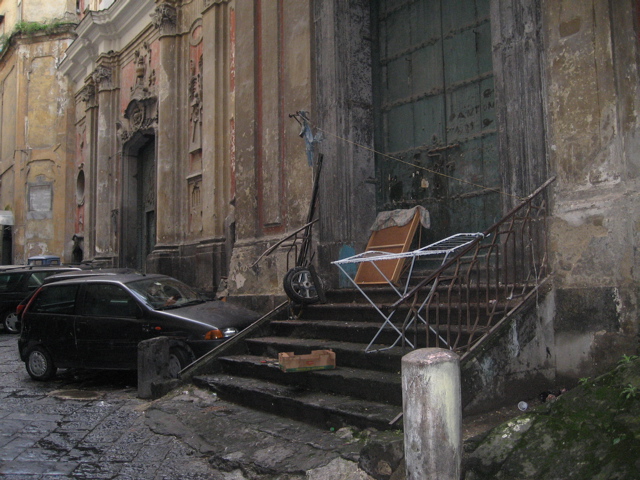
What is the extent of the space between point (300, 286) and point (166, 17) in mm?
10331

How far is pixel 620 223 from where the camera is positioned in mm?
5137

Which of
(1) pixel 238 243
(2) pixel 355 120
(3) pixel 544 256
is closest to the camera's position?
(3) pixel 544 256

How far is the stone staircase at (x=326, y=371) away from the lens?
5119 millimetres

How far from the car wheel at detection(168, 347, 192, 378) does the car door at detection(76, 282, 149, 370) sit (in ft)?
1.76

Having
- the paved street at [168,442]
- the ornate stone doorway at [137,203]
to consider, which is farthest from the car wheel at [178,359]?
the ornate stone doorway at [137,203]

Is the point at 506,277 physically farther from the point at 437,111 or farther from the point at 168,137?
the point at 168,137

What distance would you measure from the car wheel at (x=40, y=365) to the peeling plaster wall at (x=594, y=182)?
22.6ft

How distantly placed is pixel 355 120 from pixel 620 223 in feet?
14.2

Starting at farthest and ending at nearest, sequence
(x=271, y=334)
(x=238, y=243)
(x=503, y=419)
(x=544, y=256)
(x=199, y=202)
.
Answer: (x=199, y=202) < (x=238, y=243) < (x=271, y=334) < (x=544, y=256) < (x=503, y=419)

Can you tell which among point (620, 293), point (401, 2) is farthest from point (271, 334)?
point (401, 2)

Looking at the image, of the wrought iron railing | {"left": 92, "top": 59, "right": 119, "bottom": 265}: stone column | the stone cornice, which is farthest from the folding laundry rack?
{"left": 92, "top": 59, "right": 119, "bottom": 265}: stone column

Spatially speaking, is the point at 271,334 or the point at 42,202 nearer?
the point at 271,334

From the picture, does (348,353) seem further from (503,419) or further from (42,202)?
(42,202)

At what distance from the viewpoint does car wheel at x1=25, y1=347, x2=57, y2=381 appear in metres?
8.67
